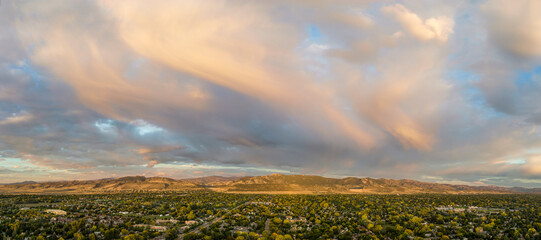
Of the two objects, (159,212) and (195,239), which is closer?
(195,239)

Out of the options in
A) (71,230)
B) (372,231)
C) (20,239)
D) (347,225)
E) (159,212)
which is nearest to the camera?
(20,239)

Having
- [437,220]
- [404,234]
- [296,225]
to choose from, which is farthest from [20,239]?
[437,220]

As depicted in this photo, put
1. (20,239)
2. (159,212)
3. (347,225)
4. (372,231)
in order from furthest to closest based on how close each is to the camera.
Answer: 1. (159,212)
2. (347,225)
3. (372,231)
4. (20,239)

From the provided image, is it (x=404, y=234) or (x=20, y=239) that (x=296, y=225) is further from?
(x=20, y=239)

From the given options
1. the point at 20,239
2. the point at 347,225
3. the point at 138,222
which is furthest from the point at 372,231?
the point at 20,239

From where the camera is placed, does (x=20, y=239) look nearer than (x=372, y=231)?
Yes

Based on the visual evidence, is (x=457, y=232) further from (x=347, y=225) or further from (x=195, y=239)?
(x=195, y=239)

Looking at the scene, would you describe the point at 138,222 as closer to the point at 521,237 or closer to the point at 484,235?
the point at 484,235

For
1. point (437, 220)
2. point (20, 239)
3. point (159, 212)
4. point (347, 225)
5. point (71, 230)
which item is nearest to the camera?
point (20, 239)

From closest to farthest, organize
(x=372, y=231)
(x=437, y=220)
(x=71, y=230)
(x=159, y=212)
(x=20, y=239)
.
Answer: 1. (x=20, y=239)
2. (x=71, y=230)
3. (x=372, y=231)
4. (x=437, y=220)
5. (x=159, y=212)
